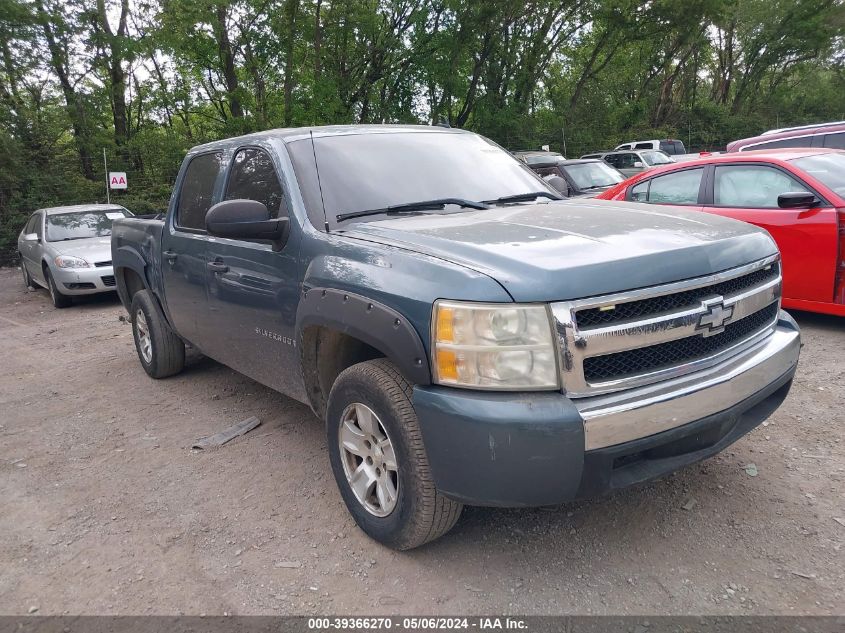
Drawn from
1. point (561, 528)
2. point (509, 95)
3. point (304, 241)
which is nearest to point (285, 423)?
point (304, 241)

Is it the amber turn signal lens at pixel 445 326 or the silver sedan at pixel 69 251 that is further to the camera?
the silver sedan at pixel 69 251

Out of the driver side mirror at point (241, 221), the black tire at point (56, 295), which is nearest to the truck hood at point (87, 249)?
the black tire at point (56, 295)

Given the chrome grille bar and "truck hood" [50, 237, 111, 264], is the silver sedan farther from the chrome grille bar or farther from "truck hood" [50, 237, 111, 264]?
the chrome grille bar

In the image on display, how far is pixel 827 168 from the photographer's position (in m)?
5.75

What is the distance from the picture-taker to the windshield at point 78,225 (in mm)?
10500

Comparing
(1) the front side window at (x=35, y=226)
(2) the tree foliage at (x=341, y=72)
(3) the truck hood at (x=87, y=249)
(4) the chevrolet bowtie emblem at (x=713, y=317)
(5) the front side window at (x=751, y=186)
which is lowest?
(3) the truck hood at (x=87, y=249)

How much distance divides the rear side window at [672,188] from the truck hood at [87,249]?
25.4 feet

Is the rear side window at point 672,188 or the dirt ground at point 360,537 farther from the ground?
the rear side window at point 672,188

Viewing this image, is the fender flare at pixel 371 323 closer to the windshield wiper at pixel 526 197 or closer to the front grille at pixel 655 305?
the front grille at pixel 655 305

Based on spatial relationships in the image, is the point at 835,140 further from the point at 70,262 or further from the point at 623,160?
the point at 623,160

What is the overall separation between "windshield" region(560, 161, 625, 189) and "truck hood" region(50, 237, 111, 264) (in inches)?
342

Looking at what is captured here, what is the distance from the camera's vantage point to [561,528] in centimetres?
297

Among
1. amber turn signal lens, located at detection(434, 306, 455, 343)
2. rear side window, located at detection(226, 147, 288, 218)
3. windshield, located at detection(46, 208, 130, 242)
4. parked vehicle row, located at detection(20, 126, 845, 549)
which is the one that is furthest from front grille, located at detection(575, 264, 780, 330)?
windshield, located at detection(46, 208, 130, 242)

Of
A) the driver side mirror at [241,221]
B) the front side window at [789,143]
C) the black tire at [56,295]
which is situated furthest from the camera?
the black tire at [56,295]
